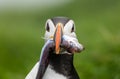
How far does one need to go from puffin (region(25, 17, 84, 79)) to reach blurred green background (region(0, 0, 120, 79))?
7.48 ft

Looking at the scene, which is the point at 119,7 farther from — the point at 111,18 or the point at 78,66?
the point at 78,66

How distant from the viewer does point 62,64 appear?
839 centimetres

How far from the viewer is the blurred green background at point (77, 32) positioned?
11602 mm

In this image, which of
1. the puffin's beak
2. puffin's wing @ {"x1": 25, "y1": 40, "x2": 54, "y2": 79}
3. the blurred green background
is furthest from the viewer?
the blurred green background

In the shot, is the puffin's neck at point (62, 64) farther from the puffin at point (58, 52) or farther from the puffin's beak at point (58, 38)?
the puffin's beak at point (58, 38)

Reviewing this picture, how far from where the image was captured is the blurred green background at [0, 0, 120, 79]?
1160 centimetres

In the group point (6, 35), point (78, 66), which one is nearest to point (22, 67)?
point (78, 66)

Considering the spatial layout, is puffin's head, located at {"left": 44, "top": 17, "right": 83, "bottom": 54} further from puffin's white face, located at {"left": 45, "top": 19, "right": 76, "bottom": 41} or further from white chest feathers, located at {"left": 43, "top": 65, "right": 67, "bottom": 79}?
white chest feathers, located at {"left": 43, "top": 65, "right": 67, "bottom": 79}

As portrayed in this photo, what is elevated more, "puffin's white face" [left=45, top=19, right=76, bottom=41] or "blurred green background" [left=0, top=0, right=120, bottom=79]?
"puffin's white face" [left=45, top=19, right=76, bottom=41]

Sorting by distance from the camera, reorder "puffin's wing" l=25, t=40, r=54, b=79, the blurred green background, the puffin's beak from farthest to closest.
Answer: the blurred green background, "puffin's wing" l=25, t=40, r=54, b=79, the puffin's beak

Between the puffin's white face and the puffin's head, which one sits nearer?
the puffin's head

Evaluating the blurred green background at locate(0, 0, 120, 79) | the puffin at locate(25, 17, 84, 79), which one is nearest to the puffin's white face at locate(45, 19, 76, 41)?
the puffin at locate(25, 17, 84, 79)

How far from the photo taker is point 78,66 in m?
12.1

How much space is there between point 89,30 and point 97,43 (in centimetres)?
189
